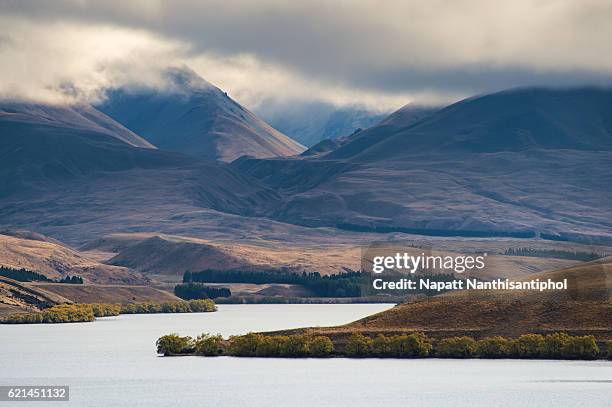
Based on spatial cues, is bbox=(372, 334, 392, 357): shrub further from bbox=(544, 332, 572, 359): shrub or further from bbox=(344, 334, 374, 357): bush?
bbox=(544, 332, 572, 359): shrub

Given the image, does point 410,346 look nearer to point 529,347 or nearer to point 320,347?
point 320,347

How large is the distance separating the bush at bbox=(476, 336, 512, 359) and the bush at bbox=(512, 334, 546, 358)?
846 millimetres

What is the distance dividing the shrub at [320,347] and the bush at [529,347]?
20020 mm

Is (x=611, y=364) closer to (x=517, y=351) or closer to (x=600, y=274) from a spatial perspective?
(x=517, y=351)

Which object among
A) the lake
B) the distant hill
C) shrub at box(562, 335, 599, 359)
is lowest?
the lake

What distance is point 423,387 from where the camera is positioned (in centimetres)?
11431

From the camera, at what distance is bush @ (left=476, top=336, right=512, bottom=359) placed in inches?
5640

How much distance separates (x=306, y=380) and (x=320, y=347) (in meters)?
26.6

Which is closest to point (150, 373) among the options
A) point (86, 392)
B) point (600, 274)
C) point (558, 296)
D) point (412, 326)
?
point (86, 392)

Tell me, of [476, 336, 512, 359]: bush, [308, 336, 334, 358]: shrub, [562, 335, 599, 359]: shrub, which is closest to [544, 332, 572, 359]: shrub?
[562, 335, 599, 359]: shrub

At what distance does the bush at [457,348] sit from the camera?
144250 mm

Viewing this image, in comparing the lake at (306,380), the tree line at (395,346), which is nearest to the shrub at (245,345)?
the tree line at (395,346)

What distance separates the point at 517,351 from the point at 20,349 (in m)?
64.0

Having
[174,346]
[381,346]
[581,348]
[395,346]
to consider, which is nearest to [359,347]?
[381,346]
